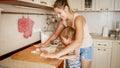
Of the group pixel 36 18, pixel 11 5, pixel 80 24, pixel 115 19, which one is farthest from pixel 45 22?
pixel 115 19

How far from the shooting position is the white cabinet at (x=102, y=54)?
2811mm

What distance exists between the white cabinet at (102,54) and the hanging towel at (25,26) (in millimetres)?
1425

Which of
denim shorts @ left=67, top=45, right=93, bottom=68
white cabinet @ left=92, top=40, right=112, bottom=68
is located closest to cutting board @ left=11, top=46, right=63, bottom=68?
denim shorts @ left=67, top=45, right=93, bottom=68

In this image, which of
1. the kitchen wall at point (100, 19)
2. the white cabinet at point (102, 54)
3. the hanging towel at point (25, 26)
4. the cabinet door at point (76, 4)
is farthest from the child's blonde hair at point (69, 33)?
the kitchen wall at point (100, 19)

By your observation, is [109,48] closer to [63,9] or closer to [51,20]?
[51,20]

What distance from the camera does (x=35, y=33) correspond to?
228cm

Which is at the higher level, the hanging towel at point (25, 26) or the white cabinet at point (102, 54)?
the hanging towel at point (25, 26)

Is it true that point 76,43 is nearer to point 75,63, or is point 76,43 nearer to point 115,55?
point 75,63

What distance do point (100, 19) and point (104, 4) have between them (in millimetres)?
414

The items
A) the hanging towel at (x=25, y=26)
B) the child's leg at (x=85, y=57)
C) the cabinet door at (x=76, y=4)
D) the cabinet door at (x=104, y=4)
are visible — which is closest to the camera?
the child's leg at (x=85, y=57)

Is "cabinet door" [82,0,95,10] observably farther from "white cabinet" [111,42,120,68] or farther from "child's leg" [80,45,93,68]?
"child's leg" [80,45,93,68]

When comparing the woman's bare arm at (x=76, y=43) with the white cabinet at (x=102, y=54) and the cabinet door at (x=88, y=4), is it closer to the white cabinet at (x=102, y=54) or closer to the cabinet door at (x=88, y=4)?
the white cabinet at (x=102, y=54)

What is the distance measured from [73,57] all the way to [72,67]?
21 centimetres

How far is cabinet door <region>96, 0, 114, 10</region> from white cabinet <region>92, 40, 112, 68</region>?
740 millimetres
